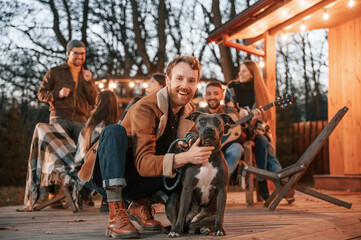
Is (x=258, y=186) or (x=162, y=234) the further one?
(x=258, y=186)

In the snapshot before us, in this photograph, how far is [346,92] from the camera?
7133 mm

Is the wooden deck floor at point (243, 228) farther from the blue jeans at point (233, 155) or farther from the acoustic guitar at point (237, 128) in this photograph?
the acoustic guitar at point (237, 128)

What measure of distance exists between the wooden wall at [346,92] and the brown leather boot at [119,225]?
5.42m

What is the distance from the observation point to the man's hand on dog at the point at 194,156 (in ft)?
7.70

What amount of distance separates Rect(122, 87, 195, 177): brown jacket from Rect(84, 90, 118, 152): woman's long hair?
1.57 m

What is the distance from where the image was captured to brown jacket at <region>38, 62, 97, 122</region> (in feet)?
16.6

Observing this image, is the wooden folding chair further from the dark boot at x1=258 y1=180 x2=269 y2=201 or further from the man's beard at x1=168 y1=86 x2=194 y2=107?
the man's beard at x1=168 y1=86 x2=194 y2=107

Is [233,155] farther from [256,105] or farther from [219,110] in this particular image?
[256,105]

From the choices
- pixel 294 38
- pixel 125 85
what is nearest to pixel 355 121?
pixel 125 85

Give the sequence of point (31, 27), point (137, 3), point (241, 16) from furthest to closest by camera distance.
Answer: point (137, 3), point (31, 27), point (241, 16)

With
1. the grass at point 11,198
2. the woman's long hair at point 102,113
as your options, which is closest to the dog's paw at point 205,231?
the woman's long hair at point 102,113

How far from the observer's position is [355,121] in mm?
6883

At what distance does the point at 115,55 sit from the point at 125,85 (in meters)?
2.26

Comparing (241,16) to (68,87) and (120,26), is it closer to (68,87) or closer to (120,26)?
(68,87)
